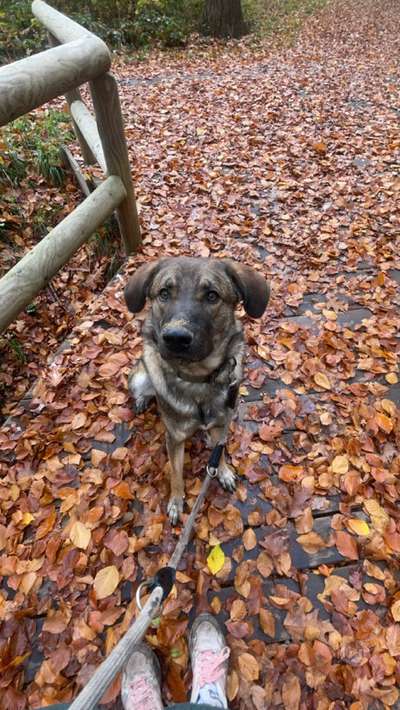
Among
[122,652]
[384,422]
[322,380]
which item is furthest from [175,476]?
[384,422]

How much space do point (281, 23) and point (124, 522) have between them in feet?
57.7

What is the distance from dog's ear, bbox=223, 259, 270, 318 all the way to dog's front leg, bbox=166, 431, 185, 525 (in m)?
1.01

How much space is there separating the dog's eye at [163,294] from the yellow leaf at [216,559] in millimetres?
1660

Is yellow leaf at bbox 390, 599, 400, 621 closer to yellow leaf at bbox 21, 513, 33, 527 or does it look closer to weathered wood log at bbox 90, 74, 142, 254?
yellow leaf at bbox 21, 513, 33, 527

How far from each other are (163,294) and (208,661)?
81.9 inches

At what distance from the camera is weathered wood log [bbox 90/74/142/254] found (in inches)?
141

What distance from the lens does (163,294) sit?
2.49 metres

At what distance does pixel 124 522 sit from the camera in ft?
8.94

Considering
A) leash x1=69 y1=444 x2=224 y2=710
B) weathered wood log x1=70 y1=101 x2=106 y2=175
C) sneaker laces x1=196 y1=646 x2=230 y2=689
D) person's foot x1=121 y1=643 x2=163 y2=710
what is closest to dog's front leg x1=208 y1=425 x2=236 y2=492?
leash x1=69 y1=444 x2=224 y2=710

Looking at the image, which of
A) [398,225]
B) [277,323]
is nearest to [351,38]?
[398,225]

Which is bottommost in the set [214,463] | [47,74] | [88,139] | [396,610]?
[396,610]

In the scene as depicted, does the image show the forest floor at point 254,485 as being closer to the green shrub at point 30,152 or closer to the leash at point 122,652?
the leash at point 122,652

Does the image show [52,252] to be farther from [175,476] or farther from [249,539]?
[249,539]

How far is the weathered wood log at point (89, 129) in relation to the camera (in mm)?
4686
